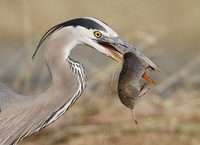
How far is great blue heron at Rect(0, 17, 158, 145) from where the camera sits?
317 cm

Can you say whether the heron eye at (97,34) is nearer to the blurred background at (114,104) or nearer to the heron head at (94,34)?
the heron head at (94,34)

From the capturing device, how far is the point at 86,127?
5.79 meters

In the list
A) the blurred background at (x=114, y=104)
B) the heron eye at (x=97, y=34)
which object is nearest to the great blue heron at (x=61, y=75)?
the heron eye at (x=97, y=34)

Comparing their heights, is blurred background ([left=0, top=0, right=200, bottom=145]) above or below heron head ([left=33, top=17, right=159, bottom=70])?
below

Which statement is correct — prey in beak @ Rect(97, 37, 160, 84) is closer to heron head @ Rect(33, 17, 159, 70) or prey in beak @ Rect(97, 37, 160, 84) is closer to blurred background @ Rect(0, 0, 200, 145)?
heron head @ Rect(33, 17, 159, 70)

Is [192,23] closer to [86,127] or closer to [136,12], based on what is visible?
[136,12]

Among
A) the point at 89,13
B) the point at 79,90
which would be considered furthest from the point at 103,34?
the point at 89,13

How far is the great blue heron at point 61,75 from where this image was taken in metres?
3.17

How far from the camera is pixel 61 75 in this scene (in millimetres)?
3199

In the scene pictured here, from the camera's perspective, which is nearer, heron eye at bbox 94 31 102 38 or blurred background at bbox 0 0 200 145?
heron eye at bbox 94 31 102 38

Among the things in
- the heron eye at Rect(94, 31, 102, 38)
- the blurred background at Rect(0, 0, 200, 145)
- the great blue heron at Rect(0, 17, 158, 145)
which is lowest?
the blurred background at Rect(0, 0, 200, 145)

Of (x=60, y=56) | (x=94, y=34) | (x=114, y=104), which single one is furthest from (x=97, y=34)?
(x=114, y=104)

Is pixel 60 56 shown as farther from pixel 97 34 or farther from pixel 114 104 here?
pixel 114 104

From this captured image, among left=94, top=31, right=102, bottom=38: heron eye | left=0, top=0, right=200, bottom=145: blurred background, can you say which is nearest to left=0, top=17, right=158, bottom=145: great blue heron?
left=94, top=31, right=102, bottom=38: heron eye
